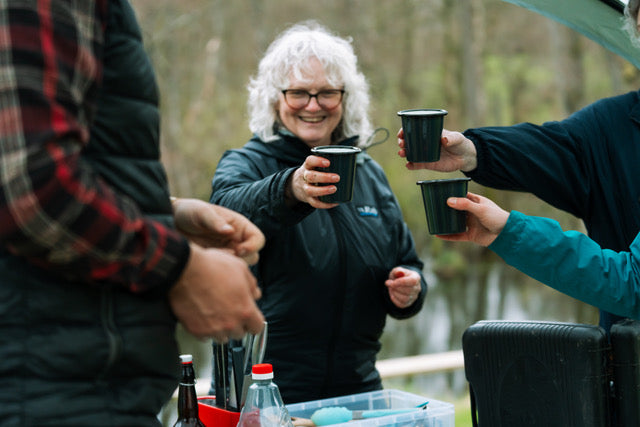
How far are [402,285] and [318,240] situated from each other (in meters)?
0.29

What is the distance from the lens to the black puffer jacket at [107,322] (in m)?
0.95

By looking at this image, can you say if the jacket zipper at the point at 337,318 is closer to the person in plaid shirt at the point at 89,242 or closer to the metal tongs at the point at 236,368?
the metal tongs at the point at 236,368

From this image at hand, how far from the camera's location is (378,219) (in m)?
2.30

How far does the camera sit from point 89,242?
885mm

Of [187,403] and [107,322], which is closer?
[107,322]

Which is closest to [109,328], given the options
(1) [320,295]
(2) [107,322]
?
(2) [107,322]

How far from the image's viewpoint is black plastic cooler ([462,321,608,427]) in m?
1.48

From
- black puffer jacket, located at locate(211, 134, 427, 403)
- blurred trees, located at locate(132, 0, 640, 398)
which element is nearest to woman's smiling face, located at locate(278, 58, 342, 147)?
black puffer jacket, located at locate(211, 134, 427, 403)

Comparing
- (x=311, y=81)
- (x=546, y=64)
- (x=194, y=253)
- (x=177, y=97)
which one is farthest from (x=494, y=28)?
(x=194, y=253)

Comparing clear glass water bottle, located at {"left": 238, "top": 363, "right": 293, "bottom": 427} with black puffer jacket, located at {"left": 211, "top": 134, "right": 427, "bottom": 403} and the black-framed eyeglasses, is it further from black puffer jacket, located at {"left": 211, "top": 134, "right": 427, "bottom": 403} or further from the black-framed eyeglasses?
the black-framed eyeglasses

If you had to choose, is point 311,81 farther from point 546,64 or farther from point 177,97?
point 546,64

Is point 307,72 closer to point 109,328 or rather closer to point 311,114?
point 311,114

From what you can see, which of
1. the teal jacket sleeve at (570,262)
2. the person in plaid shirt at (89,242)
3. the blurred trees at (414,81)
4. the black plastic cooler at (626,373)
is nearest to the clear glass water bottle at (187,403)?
the person in plaid shirt at (89,242)

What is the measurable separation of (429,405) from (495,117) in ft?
43.8
